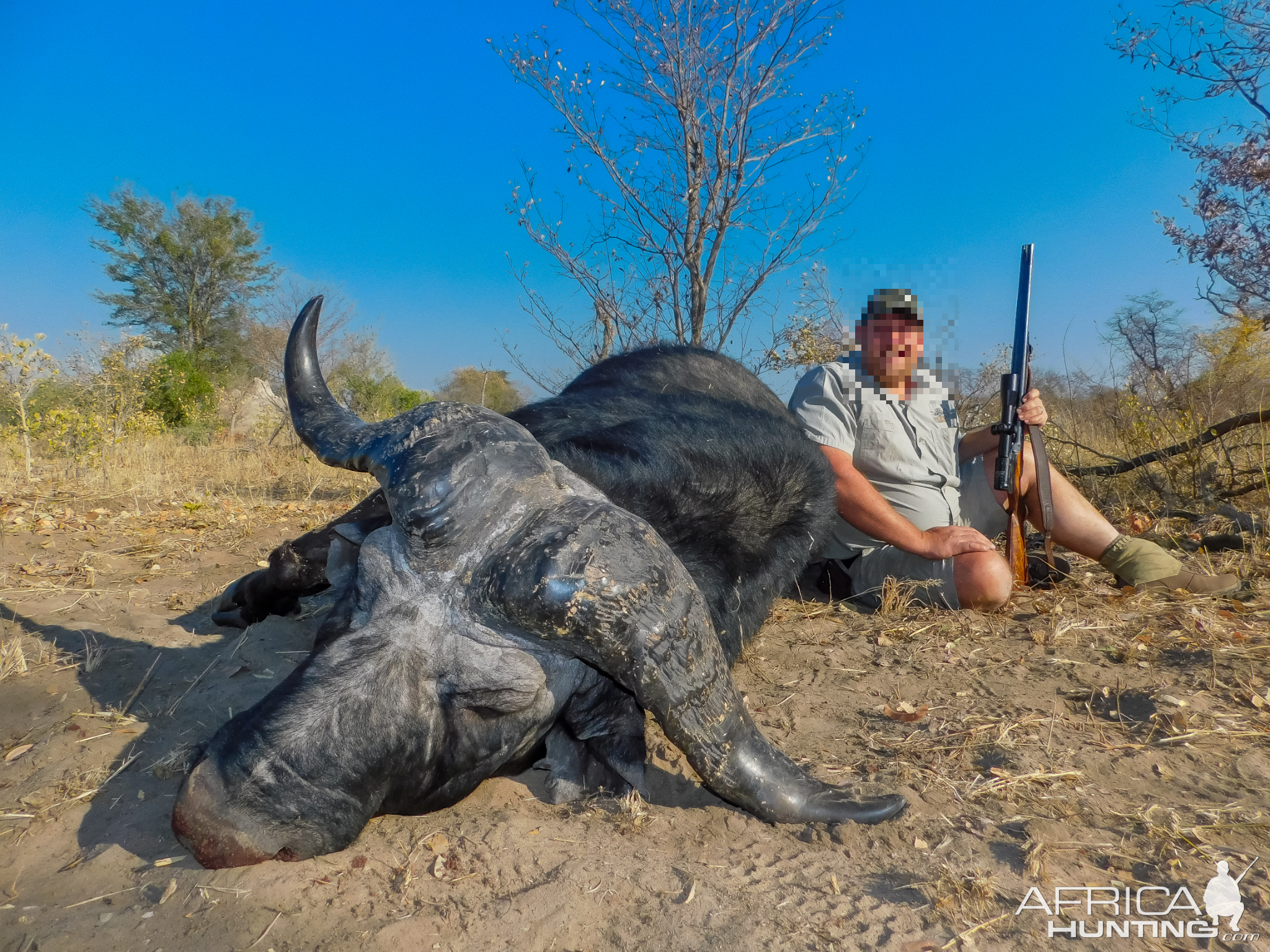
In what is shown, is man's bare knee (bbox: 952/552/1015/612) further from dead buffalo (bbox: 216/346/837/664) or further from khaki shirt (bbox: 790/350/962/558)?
dead buffalo (bbox: 216/346/837/664)

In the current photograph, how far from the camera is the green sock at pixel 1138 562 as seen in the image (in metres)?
3.88

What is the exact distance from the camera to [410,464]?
1.74 metres

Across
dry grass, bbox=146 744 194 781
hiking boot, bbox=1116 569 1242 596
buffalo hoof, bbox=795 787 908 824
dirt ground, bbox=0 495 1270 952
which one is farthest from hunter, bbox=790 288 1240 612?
dry grass, bbox=146 744 194 781

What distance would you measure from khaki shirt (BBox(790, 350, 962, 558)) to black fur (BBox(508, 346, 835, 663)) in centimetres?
77

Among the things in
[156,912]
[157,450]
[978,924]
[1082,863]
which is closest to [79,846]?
[156,912]

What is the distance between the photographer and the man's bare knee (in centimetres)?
368

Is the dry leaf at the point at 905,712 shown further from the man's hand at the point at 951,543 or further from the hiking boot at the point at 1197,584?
the hiking boot at the point at 1197,584

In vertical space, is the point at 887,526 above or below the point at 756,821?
above

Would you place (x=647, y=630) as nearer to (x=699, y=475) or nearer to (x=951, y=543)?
(x=699, y=475)

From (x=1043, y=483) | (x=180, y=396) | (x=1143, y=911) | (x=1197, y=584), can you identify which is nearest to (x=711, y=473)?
(x=1143, y=911)

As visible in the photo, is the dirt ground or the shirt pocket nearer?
the dirt ground

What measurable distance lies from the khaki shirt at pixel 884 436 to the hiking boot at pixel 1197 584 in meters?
1.03

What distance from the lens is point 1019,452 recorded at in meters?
4.04

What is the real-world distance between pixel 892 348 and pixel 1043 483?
3.63 ft
